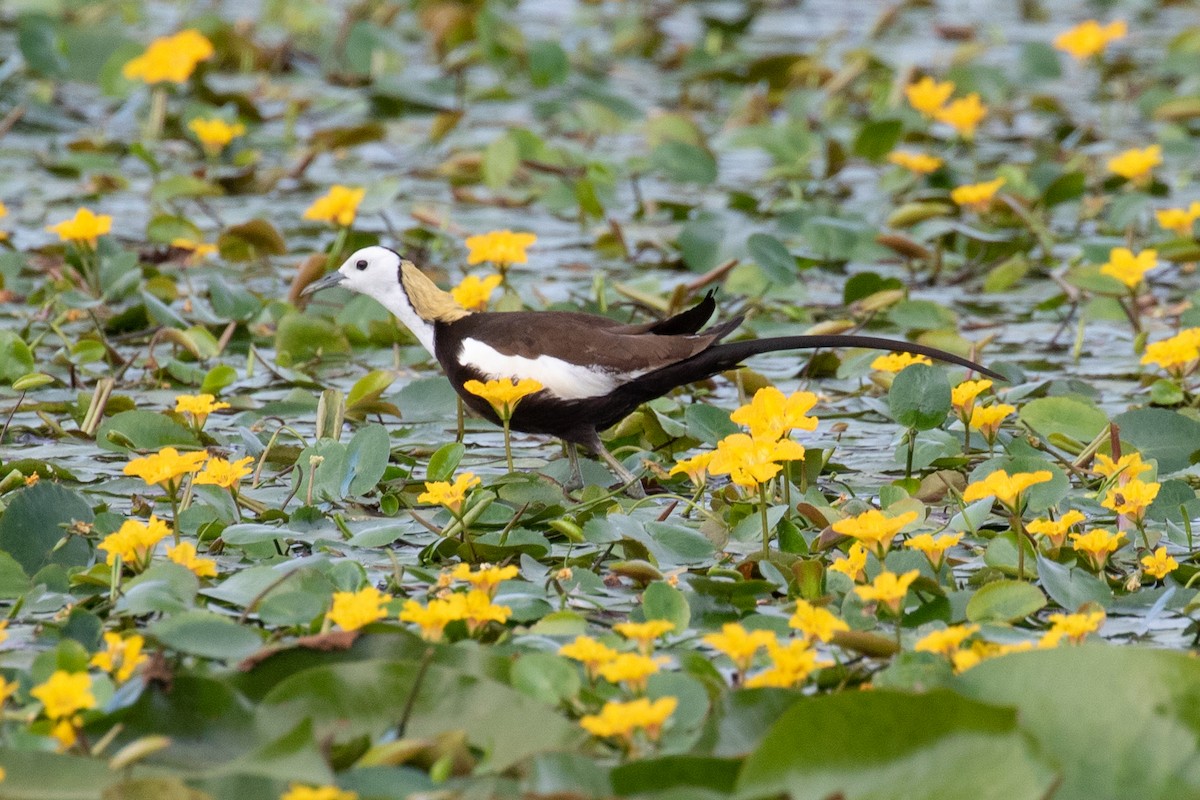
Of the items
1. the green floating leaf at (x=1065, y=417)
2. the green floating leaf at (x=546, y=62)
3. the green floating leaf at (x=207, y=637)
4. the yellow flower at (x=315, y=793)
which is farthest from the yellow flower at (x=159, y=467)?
the green floating leaf at (x=546, y=62)

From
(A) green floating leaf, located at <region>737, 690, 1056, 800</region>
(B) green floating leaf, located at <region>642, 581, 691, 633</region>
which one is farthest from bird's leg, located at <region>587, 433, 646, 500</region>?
(A) green floating leaf, located at <region>737, 690, 1056, 800</region>

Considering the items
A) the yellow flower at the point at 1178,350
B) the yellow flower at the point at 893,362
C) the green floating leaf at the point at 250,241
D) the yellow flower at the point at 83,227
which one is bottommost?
the green floating leaf at the point at 250,241

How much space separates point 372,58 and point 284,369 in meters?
4.38

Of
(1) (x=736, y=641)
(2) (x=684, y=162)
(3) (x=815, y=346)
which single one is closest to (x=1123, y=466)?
(3) (x=815, y=346)

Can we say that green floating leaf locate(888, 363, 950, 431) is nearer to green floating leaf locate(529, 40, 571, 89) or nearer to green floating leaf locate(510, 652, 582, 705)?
green floating leaf locate(510, 652, 582, 705)

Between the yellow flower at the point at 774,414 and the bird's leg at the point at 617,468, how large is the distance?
601 mm

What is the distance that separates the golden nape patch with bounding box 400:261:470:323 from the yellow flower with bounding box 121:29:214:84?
3.08 m

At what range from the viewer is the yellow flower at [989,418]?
3.94 meters

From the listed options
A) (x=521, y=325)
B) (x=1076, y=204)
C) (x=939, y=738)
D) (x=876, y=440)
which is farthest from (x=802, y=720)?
(x=1076, y=204)

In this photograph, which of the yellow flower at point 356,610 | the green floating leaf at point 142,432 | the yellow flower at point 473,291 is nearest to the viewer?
the yellow flower at point 356,610

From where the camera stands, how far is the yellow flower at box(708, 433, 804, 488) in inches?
134

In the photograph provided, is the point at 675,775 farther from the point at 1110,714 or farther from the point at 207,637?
the point at 207,637

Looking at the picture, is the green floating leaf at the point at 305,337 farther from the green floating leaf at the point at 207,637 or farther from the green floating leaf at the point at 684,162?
the green floating leaf at the point at 207,637

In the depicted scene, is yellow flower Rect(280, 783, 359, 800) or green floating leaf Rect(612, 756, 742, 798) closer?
yellow flower Rect(280, 783, 359, 800)
